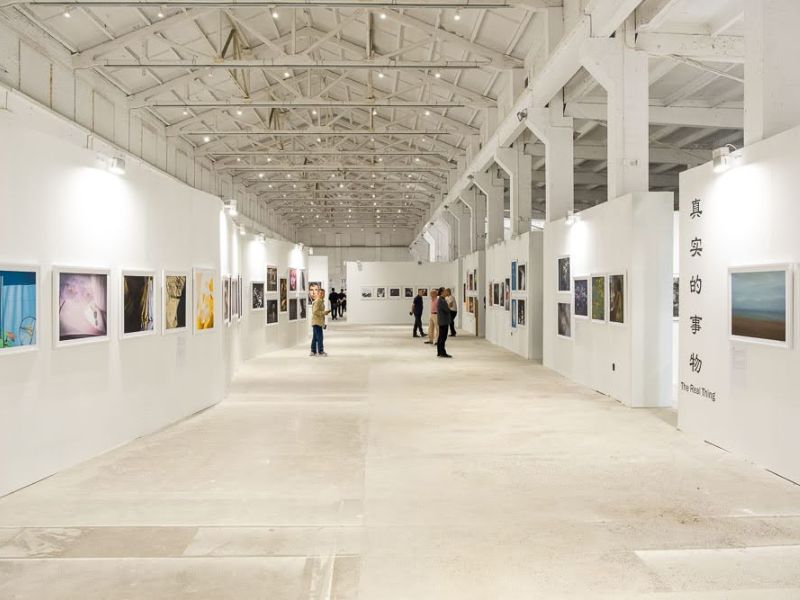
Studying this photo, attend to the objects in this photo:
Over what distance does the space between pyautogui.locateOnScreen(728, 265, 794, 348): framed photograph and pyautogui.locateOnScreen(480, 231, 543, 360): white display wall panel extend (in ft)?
32.1

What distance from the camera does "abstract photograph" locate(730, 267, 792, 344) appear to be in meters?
6.58

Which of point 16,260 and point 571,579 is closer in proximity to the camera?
point 571,579

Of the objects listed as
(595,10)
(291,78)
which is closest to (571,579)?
(595,10)

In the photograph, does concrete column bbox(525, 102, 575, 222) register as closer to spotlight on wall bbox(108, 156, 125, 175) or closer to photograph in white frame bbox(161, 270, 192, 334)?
photograph in white frame bbox(161, 270, 192, 334)

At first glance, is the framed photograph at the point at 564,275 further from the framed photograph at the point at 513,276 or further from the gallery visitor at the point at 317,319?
the gallery visitor at the point at 317,319

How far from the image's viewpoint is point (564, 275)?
1416 cm

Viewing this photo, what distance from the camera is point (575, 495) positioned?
19.5 ft

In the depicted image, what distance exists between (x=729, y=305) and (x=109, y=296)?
6952mm

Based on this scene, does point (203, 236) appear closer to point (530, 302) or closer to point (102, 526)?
point (102, 526)

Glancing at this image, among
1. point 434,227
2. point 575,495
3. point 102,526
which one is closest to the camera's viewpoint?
point 102,526

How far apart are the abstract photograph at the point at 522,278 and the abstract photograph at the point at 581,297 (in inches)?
172

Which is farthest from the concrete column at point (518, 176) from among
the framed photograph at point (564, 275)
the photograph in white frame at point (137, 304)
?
the photograph in white frame at point (137, 304)

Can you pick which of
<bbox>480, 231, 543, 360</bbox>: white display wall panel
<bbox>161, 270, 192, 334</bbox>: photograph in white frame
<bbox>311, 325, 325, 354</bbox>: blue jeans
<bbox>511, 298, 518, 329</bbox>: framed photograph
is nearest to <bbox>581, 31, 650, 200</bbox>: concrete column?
<bbox>480, 231, 543, 360</bbox>: white display wall panel

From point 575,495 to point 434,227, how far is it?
38.9 metres
